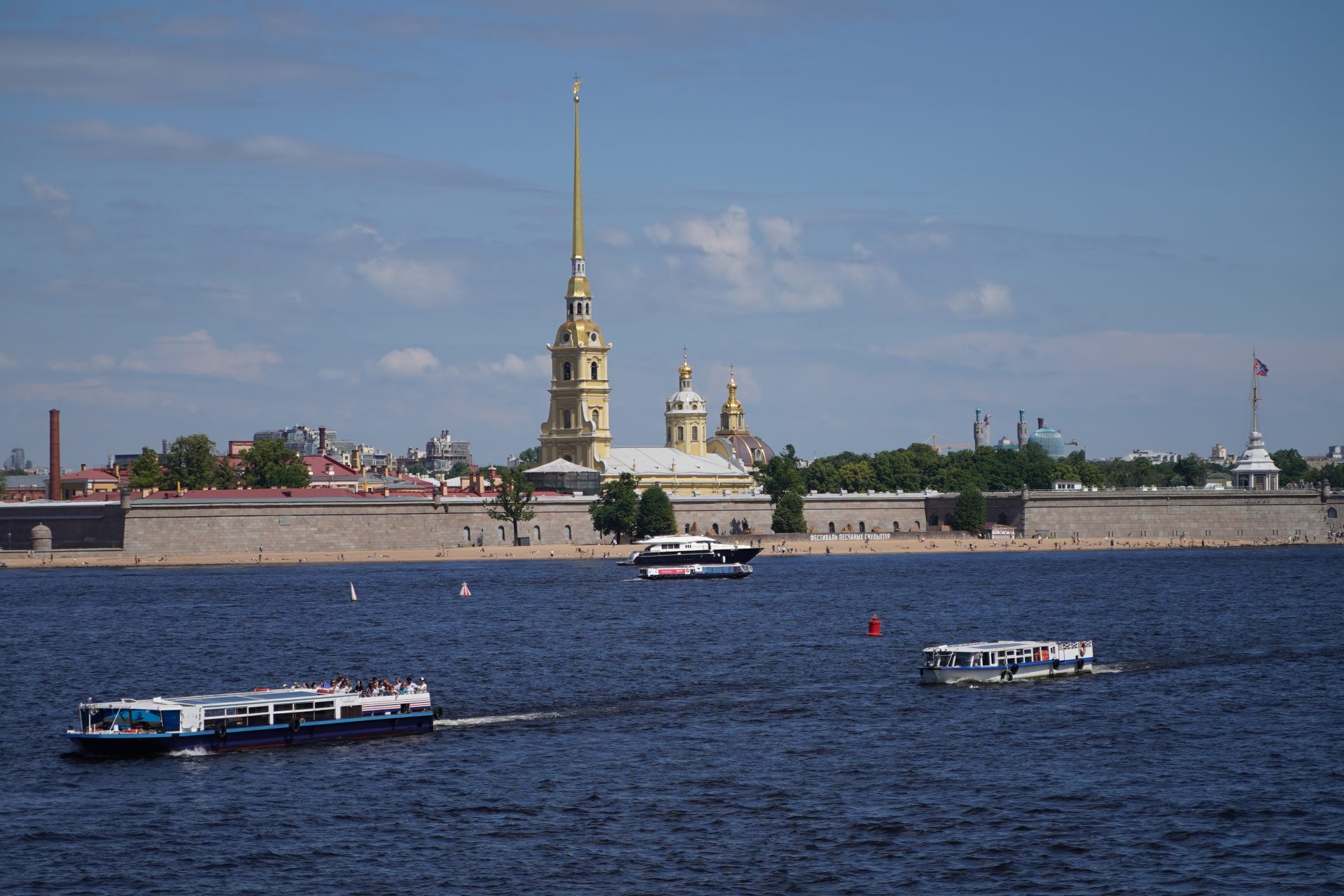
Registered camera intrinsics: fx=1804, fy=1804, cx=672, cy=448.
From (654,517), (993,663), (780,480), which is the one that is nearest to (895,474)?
(780,480)

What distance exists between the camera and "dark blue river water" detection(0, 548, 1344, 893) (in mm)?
29203

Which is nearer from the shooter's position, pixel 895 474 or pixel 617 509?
pixel 617 509

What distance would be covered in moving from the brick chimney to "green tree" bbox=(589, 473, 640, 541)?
39.2 meters

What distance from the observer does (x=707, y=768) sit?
37062 millimetres

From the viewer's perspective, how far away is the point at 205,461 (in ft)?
457

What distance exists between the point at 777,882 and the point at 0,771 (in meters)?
18.0

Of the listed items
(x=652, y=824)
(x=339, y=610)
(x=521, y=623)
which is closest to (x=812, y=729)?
(x=652, y=824)

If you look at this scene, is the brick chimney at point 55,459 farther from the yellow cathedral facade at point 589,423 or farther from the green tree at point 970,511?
the green tree at point 970,511

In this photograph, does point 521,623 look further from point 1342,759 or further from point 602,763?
point 1342,759

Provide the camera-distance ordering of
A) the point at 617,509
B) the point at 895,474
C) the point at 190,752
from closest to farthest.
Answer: the point at 190,752 → the point at 617,509 → the point at 895,474

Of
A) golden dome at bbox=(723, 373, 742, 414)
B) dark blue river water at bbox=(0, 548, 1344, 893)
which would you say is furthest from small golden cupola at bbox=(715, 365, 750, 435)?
dark blue river water at bbox=(0, 548, 1344, 893)

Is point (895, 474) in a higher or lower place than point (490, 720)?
higher

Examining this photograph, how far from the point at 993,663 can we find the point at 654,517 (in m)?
80.7

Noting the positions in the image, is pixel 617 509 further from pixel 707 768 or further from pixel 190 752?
pixel 707 768
